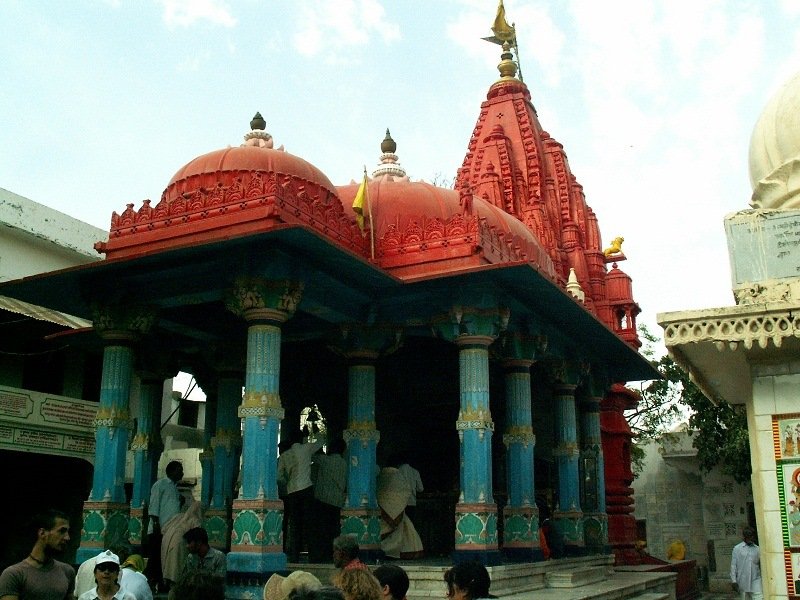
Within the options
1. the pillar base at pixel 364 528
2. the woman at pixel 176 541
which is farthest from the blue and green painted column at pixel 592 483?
the woman at pixel 176 541

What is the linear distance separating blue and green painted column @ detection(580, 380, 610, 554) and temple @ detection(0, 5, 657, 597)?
4 centimetres

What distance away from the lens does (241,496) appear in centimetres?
967

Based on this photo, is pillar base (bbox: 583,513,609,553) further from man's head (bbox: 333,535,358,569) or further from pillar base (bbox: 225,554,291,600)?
man's head (bbox: 333,535,358,569)

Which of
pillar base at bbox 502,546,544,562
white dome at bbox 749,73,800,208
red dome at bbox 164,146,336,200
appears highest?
red dome at bbox 164,146,336,200

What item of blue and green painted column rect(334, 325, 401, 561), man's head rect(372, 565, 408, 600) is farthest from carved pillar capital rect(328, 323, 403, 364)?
man's head rect(372, 565, 408, 600)

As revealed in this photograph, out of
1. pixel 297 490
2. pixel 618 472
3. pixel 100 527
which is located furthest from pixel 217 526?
pixel 618 472

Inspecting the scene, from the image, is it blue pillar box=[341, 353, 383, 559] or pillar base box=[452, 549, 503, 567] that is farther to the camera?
blue pillar box=[341, 353, 383, 559]

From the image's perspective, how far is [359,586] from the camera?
386cm

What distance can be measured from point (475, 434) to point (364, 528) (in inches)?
81.3

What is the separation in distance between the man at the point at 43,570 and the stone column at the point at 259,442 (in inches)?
179

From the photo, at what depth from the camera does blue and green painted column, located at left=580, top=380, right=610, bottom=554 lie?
1600 centimetres

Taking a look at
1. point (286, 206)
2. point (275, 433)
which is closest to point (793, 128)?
point (286, 206)

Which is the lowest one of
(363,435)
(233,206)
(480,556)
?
(480,556)

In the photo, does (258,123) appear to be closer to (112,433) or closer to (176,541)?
(112,433)
